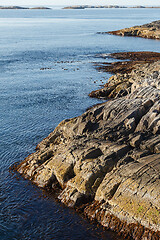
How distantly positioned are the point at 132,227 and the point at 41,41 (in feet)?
420

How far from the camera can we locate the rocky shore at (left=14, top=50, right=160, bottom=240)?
20.7 metres

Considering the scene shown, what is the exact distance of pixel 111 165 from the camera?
24641 mm

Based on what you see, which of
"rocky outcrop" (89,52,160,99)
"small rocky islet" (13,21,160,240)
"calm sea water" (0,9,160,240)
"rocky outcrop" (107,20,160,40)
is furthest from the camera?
"rocky outcrop" (107,20,160,40)

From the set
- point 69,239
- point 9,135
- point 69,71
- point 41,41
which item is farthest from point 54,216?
point 41,41

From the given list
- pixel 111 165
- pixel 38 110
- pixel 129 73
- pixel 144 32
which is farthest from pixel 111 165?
pixel 144 32

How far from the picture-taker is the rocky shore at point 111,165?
20672 mm

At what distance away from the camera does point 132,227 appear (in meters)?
20.3

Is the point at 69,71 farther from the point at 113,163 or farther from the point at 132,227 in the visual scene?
the point at 132,227

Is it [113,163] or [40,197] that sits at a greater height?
[113,163]

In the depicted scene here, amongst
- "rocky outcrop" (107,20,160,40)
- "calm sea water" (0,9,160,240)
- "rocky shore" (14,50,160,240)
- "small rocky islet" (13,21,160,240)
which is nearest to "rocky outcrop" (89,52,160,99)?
"calm sea water" (0,9,160,240)

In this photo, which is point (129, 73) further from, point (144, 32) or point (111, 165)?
point (144, 32)

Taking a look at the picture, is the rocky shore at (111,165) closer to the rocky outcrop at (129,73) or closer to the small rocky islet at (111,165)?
the small rocky islet at (111,165)

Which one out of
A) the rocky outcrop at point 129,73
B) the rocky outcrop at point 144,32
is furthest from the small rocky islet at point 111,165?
the rocky outcrop at point 144,32

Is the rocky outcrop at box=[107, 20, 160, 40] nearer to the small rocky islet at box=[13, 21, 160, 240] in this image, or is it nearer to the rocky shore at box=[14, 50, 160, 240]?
the small rocky islet at box=[13, 21, 160, 240]
